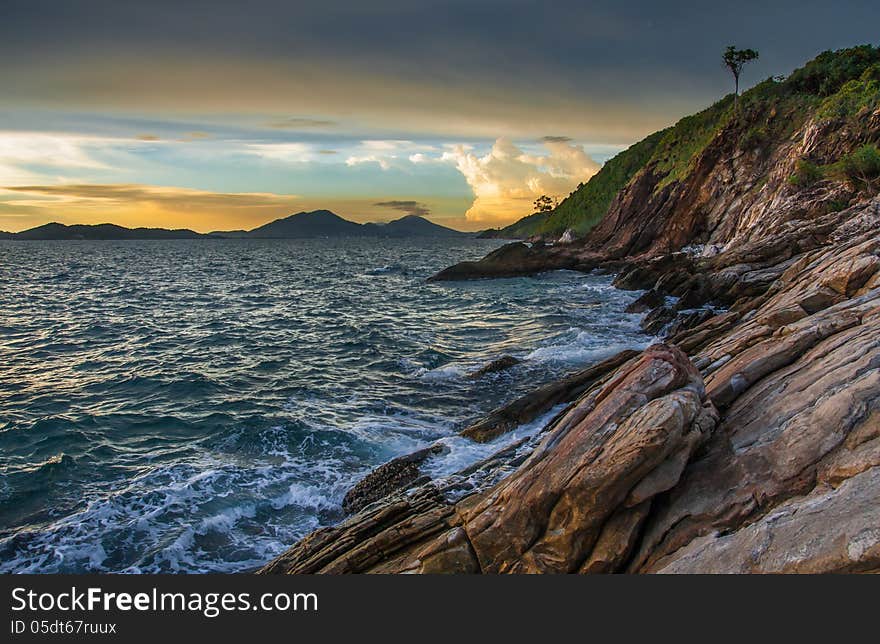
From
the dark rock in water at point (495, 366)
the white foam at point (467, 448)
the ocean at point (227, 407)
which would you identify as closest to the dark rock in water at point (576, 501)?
the white foam at point (467, 448)

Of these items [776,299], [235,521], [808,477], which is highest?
[776,299]

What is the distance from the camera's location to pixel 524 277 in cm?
7100

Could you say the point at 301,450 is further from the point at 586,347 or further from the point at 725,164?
the point at 725,164

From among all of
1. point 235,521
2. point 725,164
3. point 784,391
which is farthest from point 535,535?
point 725,164

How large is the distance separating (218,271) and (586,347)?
77.5 m

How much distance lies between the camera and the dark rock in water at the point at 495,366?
85.8 ft

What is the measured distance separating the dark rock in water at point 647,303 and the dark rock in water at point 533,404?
19.5m

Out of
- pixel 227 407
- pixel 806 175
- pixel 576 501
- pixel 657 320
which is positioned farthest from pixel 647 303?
pixel 576 501

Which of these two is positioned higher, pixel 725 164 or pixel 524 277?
pixel 725 164

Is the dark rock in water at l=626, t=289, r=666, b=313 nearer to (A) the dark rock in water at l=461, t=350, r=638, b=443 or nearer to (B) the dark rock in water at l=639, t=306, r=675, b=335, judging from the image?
(B) the dark rock in water at l=639, t=306, r=675, b=335

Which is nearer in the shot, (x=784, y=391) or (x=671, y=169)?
(x=784, y=391)

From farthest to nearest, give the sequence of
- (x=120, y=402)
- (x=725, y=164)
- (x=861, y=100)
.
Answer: (x=725, y=164) → (x=861, y=100) → (x=120, y=402)

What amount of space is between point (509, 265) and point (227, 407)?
54.1 meters

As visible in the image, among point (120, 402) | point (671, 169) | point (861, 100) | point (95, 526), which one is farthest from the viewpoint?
point (671, 169)
